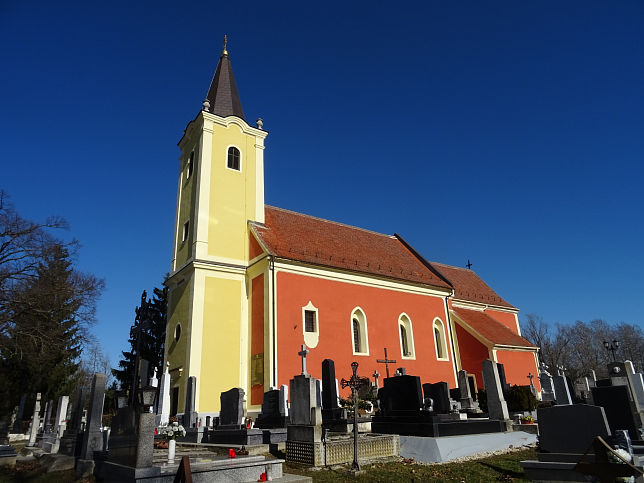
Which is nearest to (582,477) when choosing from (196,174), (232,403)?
(232,403)

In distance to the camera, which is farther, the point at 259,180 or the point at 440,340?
the point at 440,340

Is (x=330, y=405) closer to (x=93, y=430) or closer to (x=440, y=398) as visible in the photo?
(x=440, y=398)

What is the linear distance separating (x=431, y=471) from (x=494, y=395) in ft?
21.2

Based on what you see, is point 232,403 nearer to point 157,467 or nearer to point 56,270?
point 157,467

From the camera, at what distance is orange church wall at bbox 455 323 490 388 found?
2411 centimetres

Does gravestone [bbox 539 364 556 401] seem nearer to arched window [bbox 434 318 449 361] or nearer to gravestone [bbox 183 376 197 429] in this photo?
arched window [bbox 434 318 449 361]

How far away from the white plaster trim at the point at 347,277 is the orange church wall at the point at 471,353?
2.76 meters

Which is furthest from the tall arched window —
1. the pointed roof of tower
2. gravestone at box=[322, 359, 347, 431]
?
the pointed roof of tower

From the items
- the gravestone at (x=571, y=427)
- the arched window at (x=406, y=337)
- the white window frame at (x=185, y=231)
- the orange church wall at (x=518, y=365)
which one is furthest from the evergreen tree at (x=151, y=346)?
the gravestone at (x=571, y=427)

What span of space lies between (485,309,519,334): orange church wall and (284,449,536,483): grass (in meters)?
20.7

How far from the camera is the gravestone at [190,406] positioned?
1553cm

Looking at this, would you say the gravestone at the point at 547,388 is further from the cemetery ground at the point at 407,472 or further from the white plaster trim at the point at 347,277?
the cemetery ground at the point at 407,472

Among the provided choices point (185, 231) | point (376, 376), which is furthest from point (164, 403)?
point (376, 376)

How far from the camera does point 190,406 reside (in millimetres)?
15773
